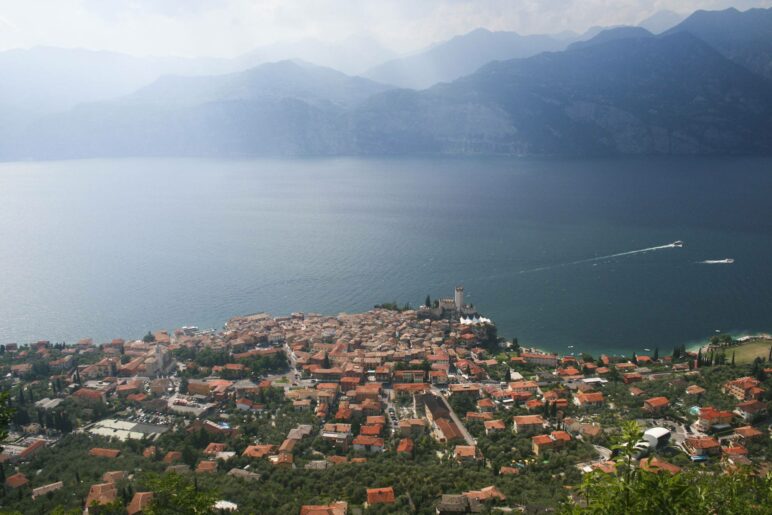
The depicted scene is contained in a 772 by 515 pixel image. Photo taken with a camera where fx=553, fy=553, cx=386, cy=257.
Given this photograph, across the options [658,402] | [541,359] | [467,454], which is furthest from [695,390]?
[467,454]

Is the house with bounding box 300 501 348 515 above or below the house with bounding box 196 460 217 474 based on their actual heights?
above

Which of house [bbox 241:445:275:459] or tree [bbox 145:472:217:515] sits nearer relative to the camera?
tree [bbox 145:472:217:515]

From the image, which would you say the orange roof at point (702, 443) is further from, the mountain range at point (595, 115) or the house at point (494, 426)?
the mountain range at point (595, 115)

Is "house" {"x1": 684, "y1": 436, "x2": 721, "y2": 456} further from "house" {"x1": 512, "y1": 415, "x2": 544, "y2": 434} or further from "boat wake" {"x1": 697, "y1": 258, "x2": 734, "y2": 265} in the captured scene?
"boat wake" {"x1": 697, "y1": 258, "x2": 734, "y2": 265}

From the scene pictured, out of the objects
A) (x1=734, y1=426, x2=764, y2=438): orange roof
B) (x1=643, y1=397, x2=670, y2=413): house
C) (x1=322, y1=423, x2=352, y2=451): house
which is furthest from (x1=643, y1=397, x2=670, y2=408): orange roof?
(x1=322, y1=423, x2=352, y2=451): house

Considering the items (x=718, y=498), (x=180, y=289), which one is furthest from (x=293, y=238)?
(x=718, y=498)

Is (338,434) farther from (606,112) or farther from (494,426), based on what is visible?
(606,112)
